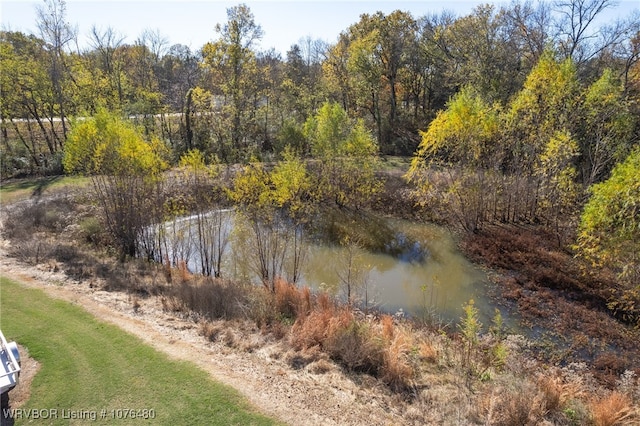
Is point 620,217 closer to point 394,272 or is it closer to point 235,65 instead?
point 394,272

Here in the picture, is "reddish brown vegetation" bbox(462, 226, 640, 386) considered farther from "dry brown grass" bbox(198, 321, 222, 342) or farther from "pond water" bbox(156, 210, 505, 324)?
"dry brown grass" bbox(198, 321, 222, 342)

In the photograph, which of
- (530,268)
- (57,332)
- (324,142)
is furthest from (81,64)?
(530,268)

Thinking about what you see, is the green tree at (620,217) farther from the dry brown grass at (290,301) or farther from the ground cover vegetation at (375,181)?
the dry brown grass at (290,301)

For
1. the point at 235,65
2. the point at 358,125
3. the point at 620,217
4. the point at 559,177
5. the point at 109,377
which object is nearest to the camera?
the point at 109,377

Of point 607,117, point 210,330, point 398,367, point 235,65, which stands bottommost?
point 398,367

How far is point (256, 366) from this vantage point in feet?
30.0

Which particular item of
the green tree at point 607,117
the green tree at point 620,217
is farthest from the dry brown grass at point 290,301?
the green tree at point 607,117

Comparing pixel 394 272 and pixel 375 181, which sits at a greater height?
pixel 375 181

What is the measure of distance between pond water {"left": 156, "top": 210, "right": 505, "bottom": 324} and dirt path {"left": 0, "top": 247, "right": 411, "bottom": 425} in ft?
14.2

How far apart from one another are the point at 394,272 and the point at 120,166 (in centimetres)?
1288

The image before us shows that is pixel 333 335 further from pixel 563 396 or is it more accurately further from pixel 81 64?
pixel 81 64

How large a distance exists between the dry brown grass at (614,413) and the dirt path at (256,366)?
13.3 ft

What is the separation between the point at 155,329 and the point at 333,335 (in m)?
5.19

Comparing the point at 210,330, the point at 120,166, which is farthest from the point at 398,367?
the point at 120,166
